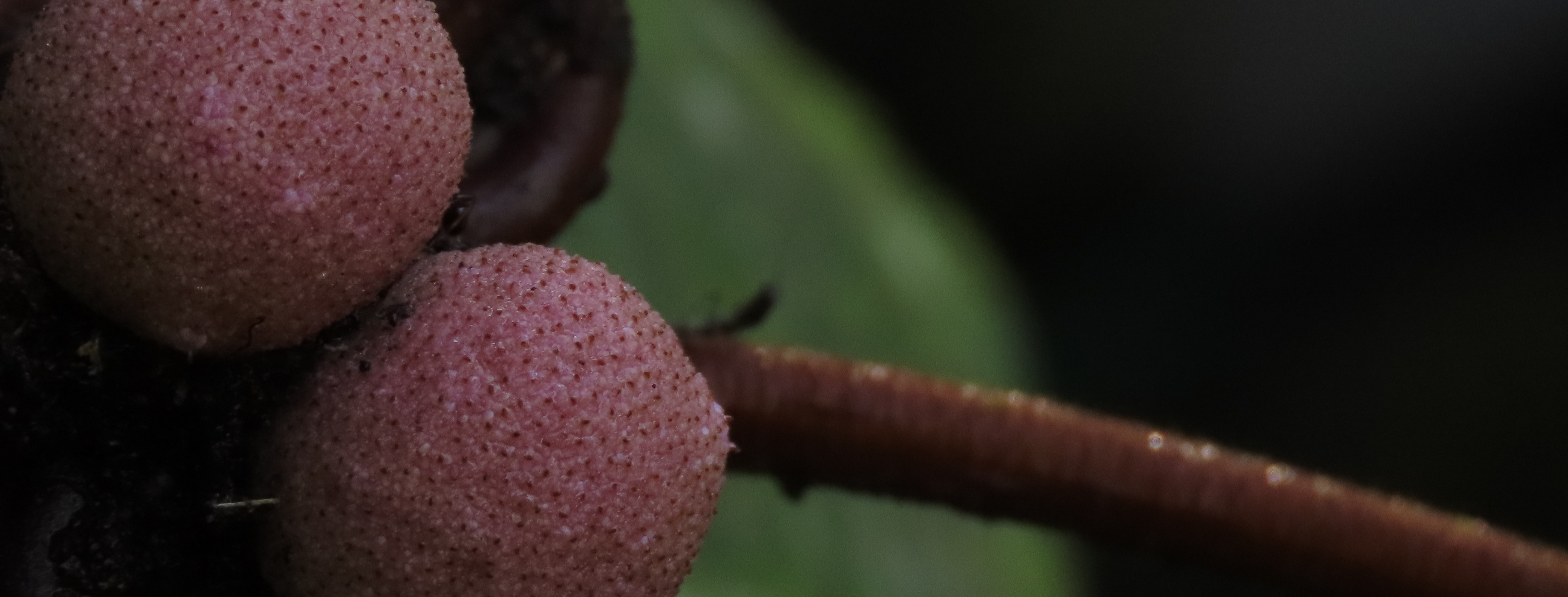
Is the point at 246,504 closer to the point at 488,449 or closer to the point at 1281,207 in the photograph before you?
the point at 488,449

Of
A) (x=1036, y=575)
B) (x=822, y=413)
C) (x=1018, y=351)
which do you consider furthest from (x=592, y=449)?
(x=1018, y=351)

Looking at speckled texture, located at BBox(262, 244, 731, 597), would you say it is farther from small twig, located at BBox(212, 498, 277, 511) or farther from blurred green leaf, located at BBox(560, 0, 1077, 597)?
blurred green leaf, located at BBox(560, 0, 1077, 597)

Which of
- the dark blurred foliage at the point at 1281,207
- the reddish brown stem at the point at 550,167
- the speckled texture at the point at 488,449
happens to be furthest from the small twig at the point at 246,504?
the dark blurred foliage at the point at 1281,207

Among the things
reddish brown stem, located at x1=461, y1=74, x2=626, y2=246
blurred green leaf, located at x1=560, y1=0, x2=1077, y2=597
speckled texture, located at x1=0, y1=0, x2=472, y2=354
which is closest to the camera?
speckled texture, located at x1=0, y1=0, x2=472, y2=354

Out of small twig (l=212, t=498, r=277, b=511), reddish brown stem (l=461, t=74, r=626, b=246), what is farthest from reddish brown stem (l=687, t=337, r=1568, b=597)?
small twig (l=212, t=498, r=277, b=511)

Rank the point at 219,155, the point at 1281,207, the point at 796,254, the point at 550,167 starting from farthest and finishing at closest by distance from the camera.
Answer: the point at 1281,207
the point at 796,254
the point at 550,167
the point at 219,155

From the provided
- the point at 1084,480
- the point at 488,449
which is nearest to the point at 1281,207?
the point at 1084,480
